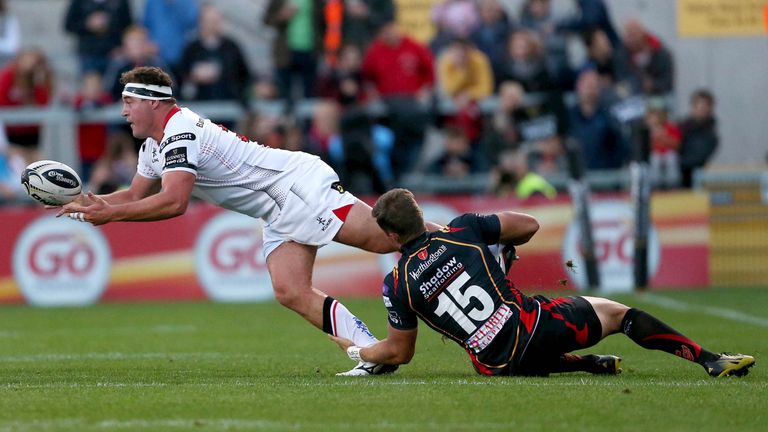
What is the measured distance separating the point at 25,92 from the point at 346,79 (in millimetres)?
4564

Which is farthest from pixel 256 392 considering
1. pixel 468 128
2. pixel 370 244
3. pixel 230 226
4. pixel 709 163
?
pixel 709 163

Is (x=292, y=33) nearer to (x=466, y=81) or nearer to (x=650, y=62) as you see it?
(x=466, y=81)

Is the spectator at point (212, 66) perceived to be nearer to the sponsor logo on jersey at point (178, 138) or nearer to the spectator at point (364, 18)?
the spectator at point (364, 18)

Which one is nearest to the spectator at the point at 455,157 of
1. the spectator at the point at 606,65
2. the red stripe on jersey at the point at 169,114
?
the spectator at the point at 606,65

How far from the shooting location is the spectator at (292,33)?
19188mm

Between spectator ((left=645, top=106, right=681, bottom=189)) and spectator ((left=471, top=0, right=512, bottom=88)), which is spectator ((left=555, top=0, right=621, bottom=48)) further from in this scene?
spectator ((left=645, top=106, right=681, bottom=189))

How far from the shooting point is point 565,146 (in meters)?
19.0

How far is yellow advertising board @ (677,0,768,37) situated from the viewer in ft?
70.2

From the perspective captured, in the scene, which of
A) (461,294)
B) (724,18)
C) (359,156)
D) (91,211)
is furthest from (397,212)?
Answer: (724,18)

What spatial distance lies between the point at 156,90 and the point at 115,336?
4273 mm

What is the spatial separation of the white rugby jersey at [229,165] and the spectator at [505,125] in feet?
29.9

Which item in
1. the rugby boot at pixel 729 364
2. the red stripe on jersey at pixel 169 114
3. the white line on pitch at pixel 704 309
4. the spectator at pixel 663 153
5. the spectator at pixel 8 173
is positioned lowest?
the white line on pitch at pixel 704 309

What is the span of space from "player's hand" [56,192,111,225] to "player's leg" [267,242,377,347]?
1.30 metres

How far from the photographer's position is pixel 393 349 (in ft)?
28.5
